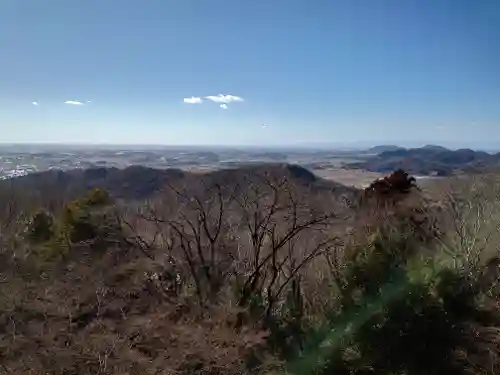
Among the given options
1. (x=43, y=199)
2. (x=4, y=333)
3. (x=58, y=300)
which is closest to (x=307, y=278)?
(x=58, y=300)

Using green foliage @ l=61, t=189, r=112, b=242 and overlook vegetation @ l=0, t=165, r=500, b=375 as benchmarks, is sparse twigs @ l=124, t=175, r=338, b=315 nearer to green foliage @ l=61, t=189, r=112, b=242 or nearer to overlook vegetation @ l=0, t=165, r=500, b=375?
overlook vegetation @ l=0, t=165, r=500, b=375

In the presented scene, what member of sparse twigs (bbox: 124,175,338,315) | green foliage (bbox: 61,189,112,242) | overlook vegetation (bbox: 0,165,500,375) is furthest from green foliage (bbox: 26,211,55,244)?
sparse twigs (bbox: 124,175,338,315)

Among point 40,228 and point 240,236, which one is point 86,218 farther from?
point 240,236

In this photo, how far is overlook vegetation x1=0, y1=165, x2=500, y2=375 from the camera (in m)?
10.8

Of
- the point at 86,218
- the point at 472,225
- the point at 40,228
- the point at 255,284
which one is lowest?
the point at 255,284

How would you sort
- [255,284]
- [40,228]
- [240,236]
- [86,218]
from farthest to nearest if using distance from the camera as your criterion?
[40,228] < [86,218] < [240,236] < [255,284]

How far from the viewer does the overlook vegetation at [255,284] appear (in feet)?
35.3

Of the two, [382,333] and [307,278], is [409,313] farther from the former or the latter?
[307,278]

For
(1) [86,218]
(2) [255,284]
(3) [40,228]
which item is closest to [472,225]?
(2) [255,284]

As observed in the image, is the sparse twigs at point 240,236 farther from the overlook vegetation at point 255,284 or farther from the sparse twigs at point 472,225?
the sparse twigs at point 472,225

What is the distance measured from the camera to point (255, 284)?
17984 mm

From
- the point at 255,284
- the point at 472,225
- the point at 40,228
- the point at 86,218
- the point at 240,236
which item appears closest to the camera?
the point at 255,284

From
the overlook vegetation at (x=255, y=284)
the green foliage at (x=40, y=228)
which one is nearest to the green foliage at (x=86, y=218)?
the overlook vegetation at (x=255, y=284)

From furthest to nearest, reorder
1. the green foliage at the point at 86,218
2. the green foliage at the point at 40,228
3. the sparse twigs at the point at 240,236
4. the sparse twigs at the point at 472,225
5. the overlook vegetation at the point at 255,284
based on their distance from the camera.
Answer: the green foliage at the point at 40,228, the green foliage at the point at 86,218, the sparse twigs at the point at 472,225, the sparse twigs at the point at 240,236, the overlook vegetation at the point at 255,284
